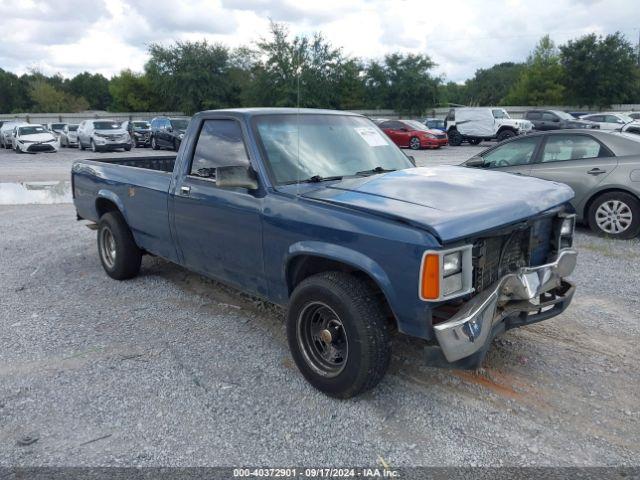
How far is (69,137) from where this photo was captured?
30.0 meters

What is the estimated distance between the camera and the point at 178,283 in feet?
19.2

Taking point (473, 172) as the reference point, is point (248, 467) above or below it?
below

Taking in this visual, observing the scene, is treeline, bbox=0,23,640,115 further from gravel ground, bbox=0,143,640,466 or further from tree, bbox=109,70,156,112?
gravel ground, bbox=0,143,640,466

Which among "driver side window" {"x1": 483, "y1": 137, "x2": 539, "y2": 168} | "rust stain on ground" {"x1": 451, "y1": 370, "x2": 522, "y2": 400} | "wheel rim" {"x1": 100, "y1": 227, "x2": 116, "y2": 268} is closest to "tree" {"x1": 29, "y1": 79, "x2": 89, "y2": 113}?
"wheel rim" {"x1": 100, "y1": 227, "x2": 116, "y2": 268}

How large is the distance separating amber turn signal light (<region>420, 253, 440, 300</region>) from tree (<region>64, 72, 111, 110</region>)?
3679 inches

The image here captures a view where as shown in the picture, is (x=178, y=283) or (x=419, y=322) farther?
(x=178, y=283)

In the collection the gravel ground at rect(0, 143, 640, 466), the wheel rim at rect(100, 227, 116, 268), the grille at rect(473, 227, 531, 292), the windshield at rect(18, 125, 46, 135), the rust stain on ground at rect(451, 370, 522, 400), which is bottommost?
the gravel ground at rect(0, 143, 640, 466)

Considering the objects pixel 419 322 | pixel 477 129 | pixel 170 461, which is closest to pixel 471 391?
pixel 419 322

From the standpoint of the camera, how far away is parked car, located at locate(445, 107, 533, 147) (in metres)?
29.1

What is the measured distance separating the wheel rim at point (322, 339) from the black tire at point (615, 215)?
18.2 ft

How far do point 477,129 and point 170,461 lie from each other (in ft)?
97.9

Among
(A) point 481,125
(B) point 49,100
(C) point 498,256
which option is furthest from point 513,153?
(B) point 49,100

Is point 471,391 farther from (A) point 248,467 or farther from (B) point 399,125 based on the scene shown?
(B) point 399,125

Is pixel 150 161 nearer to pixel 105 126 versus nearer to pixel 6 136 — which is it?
pixel 105 126
